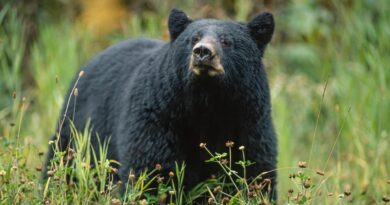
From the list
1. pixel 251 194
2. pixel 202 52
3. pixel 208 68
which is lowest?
pixel 251 194

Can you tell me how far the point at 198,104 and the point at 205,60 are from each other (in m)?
0.55

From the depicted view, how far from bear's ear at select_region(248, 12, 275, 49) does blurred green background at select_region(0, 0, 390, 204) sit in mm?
579

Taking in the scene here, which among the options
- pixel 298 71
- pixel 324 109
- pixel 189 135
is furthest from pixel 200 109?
pixel 298 71

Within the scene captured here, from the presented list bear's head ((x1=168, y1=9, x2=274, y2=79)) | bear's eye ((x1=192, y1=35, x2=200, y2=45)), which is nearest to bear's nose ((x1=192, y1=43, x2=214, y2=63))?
bear's head ((x1=168, y1=9, x2=274, y2=79))

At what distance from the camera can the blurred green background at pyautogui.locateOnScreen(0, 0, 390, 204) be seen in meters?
7.46

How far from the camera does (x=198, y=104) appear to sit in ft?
17.9

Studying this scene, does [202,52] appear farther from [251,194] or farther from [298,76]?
[298,76]

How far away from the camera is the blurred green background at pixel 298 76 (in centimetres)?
746

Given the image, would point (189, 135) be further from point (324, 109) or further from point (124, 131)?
point (324, 109)

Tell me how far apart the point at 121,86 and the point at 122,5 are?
6238 millimetres

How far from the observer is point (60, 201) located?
4469 millimetres

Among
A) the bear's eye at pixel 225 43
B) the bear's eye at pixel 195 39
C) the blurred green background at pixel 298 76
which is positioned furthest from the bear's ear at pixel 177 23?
the blurred green background at pixel 298 76

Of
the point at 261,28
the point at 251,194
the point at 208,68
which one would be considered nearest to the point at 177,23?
the point at 261,28

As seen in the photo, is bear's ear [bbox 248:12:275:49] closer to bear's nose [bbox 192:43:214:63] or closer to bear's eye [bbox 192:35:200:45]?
bear's eye [bbox 192:35:200:45]
